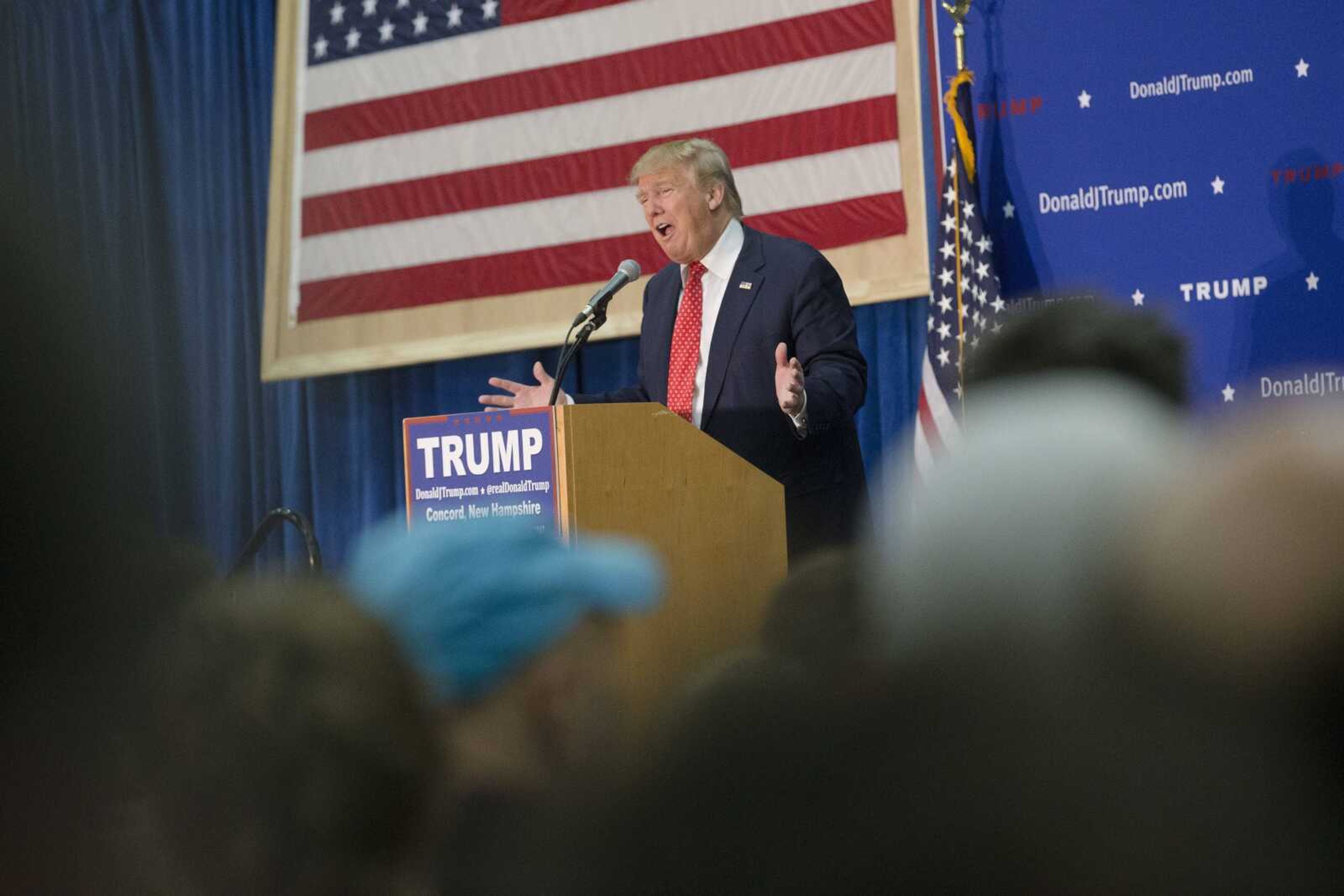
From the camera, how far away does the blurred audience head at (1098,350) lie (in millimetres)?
1338

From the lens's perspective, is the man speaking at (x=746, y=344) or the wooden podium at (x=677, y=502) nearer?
the wooden podium at (x=677, y=502)

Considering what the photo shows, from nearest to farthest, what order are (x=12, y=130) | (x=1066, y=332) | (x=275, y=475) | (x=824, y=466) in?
(x=12, y=130) < (x=1066, y=332) < (x=824, y=466) < (x=275, y=475)

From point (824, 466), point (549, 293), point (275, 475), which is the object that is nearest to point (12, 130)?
point (824, 466)

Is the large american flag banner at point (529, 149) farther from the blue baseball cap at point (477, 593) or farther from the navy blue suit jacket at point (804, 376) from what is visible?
the blue baseball cap at point (477, 593)

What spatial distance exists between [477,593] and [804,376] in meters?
2.60

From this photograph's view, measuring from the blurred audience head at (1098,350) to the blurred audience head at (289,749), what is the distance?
2.38 ft

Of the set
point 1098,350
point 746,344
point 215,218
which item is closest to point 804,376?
point 746,344

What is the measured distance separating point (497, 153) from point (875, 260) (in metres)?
1.69

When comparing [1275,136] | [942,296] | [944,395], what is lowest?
[944,395]

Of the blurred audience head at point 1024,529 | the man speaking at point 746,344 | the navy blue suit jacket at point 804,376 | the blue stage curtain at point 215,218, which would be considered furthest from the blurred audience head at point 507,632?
the blue stage curtain at point 215,218

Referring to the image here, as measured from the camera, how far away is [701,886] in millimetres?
826

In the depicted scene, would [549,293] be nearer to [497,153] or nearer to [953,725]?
[497,153]

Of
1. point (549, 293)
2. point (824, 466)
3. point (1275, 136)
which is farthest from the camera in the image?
point (549, 293)

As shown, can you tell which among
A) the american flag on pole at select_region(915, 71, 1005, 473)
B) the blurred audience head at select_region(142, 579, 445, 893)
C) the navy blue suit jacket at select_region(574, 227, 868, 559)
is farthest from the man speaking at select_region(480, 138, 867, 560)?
the blurred audience head at select_region(142, 579, 445, 893)
